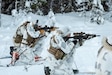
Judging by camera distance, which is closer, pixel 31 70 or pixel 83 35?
pixel 83 35

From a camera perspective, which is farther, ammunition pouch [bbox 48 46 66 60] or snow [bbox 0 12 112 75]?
snow [bbox 0 12 112 75]

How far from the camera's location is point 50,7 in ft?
85.7

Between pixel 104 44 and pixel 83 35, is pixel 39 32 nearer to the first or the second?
pixel 83 35

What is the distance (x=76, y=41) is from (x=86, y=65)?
8.86ft

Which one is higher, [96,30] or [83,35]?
[83,35]

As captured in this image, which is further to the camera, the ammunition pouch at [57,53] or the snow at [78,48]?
the snow at [78,48]

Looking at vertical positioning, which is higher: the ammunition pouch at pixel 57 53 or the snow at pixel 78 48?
the ammunition pouch at pixel 57 53

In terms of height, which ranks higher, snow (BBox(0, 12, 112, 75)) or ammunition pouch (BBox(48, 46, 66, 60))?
ammunition pouch (BBox(48, 46, 66, 60))

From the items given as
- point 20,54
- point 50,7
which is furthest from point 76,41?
point 50,7

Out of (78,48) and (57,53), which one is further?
(78,48)

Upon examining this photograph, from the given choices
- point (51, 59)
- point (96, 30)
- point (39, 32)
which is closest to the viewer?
point (51, 59)

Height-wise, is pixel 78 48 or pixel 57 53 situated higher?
pixel 57 53

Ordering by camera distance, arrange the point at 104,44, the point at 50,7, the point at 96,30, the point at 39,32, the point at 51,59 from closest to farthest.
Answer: the point at 104,44, the point at 51,59, the point at 39,32, the point at 96,30, the point at 50,7

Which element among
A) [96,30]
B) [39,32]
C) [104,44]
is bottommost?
[96,30]
